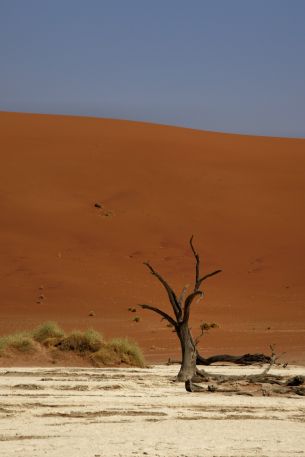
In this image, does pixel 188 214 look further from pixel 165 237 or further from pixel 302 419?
pixel 302 419

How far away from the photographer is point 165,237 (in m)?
41.2

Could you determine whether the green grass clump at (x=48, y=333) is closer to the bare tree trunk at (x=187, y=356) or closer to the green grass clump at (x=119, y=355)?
the green grass clump at (x=119, y=355)

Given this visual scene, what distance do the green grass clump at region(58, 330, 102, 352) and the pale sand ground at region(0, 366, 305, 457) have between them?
12.0ft

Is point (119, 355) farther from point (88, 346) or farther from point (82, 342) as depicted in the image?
point (82, 342)

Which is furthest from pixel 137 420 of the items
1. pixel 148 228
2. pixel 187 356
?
pixel 148 228

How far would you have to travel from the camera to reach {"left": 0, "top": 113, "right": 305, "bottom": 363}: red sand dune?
31094 mm

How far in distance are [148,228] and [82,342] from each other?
22131mm

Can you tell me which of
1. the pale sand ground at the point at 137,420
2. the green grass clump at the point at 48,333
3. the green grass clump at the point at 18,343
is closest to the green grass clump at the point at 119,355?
the green grass clump at the point at 18,343

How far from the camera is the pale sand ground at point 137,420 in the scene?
9.28 metres

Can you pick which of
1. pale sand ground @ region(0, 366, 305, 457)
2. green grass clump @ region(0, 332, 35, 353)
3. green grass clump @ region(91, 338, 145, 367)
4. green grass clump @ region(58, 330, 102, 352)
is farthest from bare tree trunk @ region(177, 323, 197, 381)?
green grass clump @ region(0, 332, 35, 353)

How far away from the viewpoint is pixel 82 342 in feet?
66.1

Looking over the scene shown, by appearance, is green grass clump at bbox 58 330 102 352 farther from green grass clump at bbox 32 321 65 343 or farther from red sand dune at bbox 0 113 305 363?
red sand dune at bbox 0 113 305 363

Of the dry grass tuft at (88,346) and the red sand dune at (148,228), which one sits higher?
the red sand dune at (148,228)

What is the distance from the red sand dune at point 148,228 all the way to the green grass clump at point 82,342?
10.0ft
